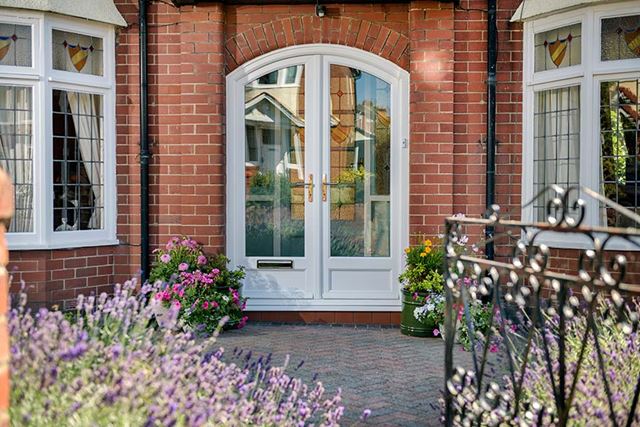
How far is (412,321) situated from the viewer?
27.0ft

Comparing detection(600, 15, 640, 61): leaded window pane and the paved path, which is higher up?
detection(600, 15, 640, 61): leaded window pane

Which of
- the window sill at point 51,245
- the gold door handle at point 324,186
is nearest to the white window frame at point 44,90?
the window sill at point 51,245

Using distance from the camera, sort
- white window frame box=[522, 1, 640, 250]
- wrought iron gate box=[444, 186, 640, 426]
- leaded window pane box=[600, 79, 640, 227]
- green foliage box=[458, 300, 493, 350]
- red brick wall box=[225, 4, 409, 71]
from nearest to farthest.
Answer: wrought iron gate box=[444, 186, 640, 426] → green foliage box=[458, 300, 493, 350] → white window frame box=[522, 1, 640, 250] → leaded window pane box=[600, 79, 640, 227] → red brick wall box=[225, 4, 409, 71]

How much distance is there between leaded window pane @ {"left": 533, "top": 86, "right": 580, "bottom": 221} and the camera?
8.29 m

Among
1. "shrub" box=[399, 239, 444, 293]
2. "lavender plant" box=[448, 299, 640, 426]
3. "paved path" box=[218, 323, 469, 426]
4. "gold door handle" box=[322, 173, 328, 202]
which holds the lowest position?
"paved path" box=[218, 323, 469, 426]

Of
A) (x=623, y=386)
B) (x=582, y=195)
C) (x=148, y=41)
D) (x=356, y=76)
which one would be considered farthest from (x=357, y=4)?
(x=623, y=386)

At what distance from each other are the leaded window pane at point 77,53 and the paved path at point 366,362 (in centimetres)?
284

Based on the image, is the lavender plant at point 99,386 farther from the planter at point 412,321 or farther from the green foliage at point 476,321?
the planter at point 412,321

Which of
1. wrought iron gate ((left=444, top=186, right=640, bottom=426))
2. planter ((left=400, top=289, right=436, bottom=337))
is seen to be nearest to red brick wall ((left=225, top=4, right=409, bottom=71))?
planter ((left=400, top=289, right=436, bottom=337))

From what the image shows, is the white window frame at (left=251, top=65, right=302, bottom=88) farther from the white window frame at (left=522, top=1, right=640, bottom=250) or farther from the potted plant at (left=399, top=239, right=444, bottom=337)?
the white window frame at (left=522, top=1, right=640, bottom=250)

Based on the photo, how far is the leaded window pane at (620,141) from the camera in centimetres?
801

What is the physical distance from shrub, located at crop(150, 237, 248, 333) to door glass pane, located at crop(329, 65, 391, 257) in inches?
44.2

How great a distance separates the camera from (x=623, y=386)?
4.12 m

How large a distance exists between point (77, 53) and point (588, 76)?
4.65 m
